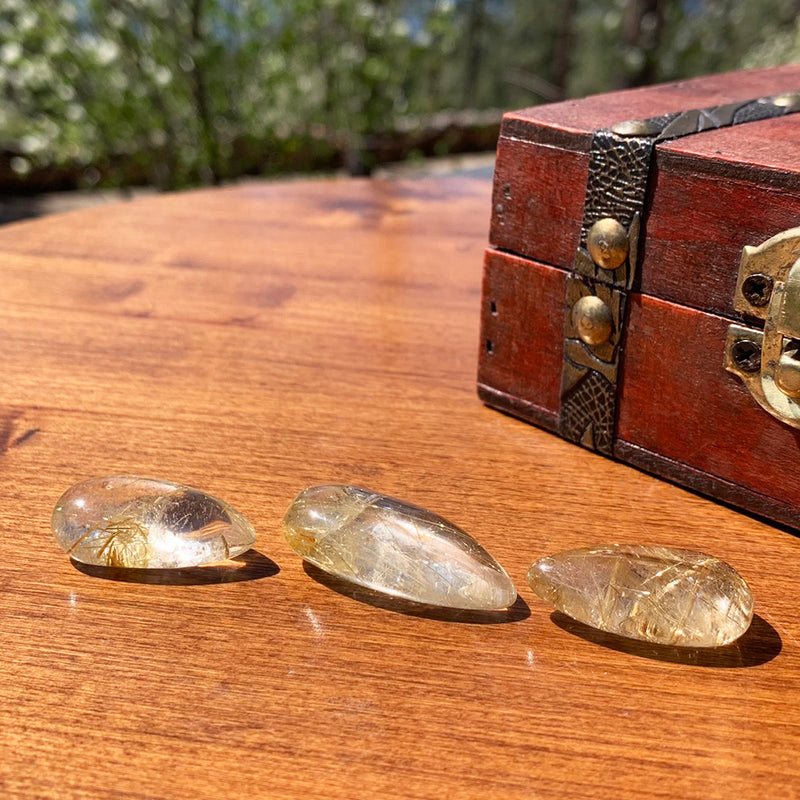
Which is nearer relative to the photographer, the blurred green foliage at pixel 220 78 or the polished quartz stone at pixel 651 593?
the polished quartz stone at pixel 651 593

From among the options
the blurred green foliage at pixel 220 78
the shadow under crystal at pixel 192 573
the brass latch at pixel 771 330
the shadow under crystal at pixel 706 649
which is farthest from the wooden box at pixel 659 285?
the blurred green foliage at pixel 220 78

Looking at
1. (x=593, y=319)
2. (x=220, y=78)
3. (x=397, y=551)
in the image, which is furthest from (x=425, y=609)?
(x=220, y=78)

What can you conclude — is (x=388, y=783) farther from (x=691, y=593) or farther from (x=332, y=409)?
(x=332, y=409)

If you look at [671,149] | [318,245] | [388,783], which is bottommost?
[388,783]

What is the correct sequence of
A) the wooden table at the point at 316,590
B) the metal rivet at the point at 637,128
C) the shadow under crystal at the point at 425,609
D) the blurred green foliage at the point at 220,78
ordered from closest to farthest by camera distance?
1. the wooden table at the point at 316,590
2. the shadow under crystal at the point at 425,609
3. the metal rivet at the point at 637,128
4. the blurred green foliage at the point at 220,78

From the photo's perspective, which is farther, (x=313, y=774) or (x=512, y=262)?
(x=512, y=262)

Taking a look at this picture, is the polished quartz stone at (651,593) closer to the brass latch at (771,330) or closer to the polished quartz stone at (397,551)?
the polished quartz stone at (397,551)

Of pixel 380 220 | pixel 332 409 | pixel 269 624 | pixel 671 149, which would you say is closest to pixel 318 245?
pixel 380 220
